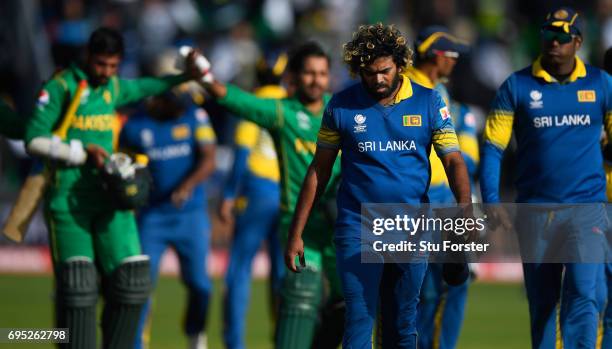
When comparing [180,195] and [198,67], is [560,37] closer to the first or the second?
[198,67]

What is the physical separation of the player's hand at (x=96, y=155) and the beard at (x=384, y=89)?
2.29 metres

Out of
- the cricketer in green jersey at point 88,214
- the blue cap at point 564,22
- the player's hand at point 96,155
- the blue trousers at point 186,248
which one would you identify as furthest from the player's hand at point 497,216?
the blue trousers at point 186,248

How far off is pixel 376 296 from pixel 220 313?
318 inches

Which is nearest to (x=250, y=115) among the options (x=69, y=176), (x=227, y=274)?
(x=69, y=176)

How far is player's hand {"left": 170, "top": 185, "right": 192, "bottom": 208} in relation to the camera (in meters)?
11.5

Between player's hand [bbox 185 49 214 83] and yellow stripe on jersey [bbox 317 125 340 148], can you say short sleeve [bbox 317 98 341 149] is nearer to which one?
yellow stripe on jersey [bbox 317 125 340 148]

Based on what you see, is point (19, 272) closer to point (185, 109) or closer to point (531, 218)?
point (185, 109)

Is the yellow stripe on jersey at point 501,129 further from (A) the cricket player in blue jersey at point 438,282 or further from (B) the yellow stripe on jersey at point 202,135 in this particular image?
(B) the yellow stripe on jersey at point 202,135

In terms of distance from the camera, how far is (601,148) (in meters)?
9.16

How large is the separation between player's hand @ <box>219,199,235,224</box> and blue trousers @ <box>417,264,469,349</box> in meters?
3.20

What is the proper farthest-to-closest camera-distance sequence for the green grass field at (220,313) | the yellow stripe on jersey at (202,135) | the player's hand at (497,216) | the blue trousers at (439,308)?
the green grass field at (220,313), the yellow stripe on jersey at (202,135), the blue trousers at (439,308), the player's hand at (497,216)

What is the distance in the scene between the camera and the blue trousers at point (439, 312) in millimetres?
9734

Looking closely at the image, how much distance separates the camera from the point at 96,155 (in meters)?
9.06

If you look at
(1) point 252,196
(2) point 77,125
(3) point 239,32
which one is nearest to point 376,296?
(2) point 77,125
